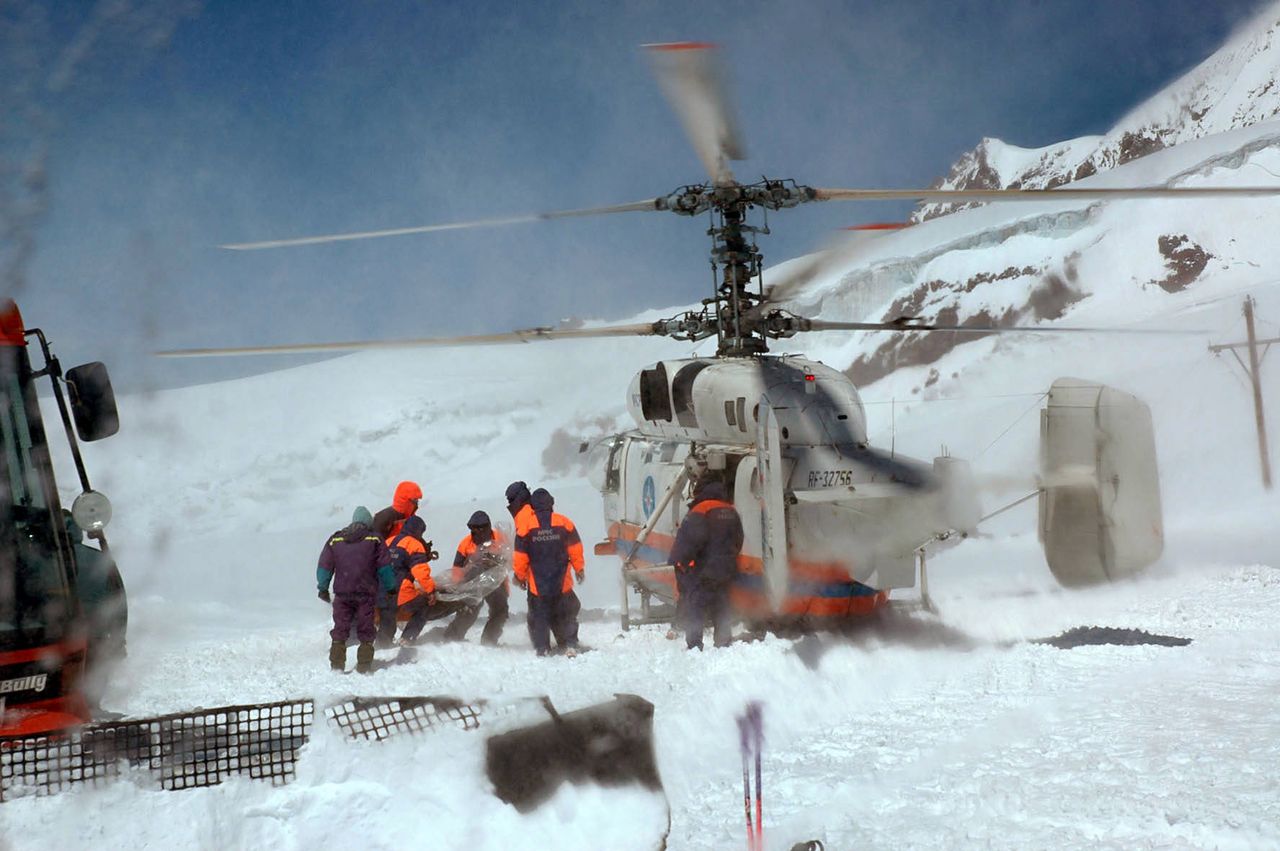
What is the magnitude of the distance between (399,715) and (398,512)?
217 inches

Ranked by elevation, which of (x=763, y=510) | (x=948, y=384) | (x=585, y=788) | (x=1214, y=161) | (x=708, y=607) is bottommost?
(x=585, y=788)

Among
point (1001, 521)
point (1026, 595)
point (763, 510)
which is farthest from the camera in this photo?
point (1001, 521)

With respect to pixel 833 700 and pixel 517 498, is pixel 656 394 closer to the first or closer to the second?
pixel 517 498

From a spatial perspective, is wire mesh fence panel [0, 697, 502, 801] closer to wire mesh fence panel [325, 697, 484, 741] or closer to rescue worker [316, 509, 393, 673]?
wire mesh fence panel [325, 697, 484, 741]

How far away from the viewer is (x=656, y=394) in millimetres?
9914

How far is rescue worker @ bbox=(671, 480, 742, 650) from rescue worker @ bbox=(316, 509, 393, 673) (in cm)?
259

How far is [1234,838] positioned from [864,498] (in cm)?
442

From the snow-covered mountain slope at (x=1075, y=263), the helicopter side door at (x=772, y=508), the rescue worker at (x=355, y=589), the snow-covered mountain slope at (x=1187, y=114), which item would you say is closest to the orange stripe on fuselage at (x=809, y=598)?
the helicopter side door at (x=772, y=508)

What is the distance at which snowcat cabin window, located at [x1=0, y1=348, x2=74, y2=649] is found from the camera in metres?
4.05

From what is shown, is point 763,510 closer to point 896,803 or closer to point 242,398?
point 896,803

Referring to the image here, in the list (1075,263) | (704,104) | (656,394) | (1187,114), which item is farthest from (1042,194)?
(1187,114)

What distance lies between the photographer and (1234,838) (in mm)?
3441

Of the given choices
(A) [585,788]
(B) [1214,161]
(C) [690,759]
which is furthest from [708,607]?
(B) [1214,161]

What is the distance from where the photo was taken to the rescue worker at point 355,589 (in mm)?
7520
